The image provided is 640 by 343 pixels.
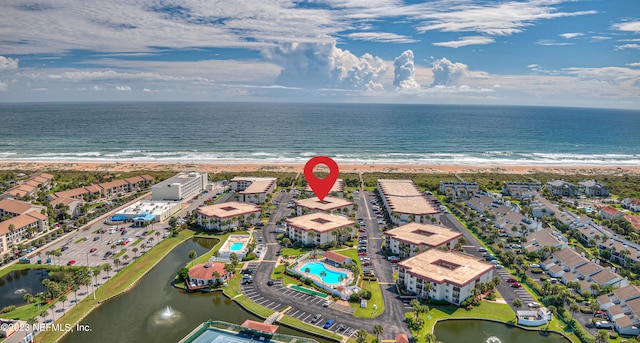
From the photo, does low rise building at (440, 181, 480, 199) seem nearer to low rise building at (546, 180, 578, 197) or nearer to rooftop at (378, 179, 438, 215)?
rooftop at (378, 179, 438, 215)

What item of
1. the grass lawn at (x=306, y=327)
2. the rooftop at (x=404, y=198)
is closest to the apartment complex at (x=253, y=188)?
the rooftop at (x=404, y=198)

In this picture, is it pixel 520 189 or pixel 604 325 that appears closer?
pixel 604 325

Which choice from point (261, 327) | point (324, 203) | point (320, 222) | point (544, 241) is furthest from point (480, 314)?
point (324, 203)

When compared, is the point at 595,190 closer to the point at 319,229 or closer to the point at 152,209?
the point at 319,229

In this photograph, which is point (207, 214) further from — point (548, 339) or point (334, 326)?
point (548, 339)

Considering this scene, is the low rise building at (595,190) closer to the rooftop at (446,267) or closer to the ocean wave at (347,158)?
the ocean wave at (347,158)

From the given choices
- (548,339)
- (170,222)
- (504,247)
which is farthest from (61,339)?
(504,247)

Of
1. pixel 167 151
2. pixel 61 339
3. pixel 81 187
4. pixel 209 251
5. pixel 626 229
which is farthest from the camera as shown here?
pixel 167 151
